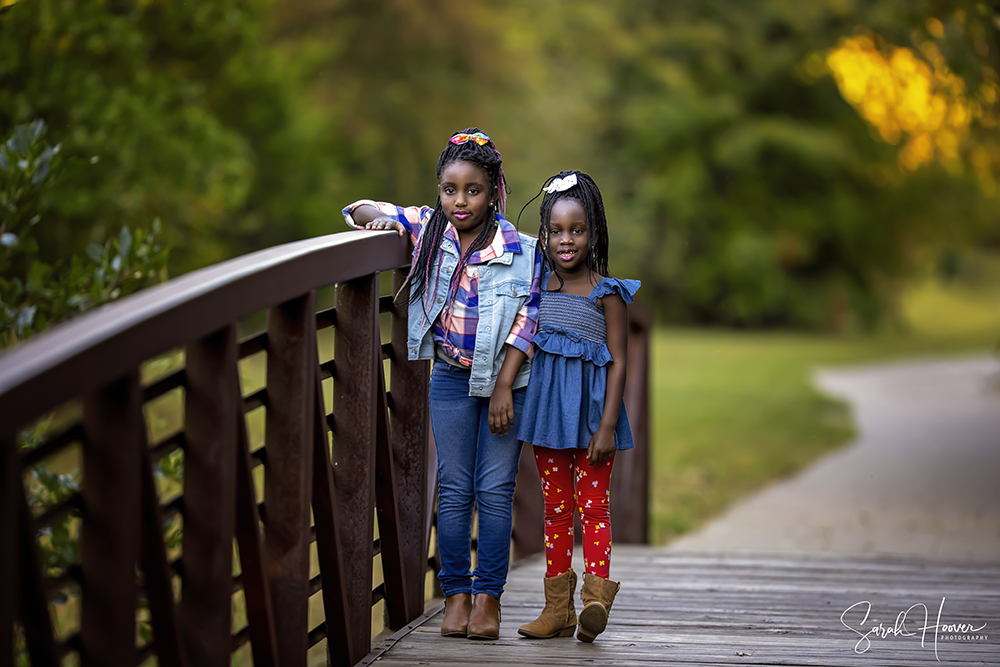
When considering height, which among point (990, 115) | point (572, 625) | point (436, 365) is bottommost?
point (572, 625)

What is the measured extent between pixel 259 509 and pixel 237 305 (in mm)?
622

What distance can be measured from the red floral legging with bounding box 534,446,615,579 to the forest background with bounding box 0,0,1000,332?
2222mm

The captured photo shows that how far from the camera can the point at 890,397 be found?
46.7ft

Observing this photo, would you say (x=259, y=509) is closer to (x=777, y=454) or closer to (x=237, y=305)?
(x=237, y=305)

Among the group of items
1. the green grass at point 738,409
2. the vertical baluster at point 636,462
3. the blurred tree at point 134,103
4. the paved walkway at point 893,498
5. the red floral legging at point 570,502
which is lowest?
the green grass at point 738,409

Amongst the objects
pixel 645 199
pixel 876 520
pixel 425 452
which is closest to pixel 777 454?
pixel 876 520

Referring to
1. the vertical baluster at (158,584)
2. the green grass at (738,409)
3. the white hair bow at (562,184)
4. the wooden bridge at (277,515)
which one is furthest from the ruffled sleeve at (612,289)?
the green grass at (738,409)

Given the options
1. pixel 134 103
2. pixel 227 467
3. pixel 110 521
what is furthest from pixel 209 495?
pixel 134 103

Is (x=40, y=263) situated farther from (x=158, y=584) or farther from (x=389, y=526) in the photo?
(x=158, y=584)

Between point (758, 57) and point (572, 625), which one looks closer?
point (572, 625)

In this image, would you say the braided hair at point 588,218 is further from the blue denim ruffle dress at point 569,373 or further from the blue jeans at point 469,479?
the blue jeans at point 469,479

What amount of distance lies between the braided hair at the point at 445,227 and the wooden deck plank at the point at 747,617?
936 millimetres

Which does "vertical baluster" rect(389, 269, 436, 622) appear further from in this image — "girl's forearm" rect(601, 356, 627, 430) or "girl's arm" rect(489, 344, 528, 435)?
"girl's forearm" rect(601, 356, 627, 430)

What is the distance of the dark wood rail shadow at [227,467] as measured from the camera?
1.68m
